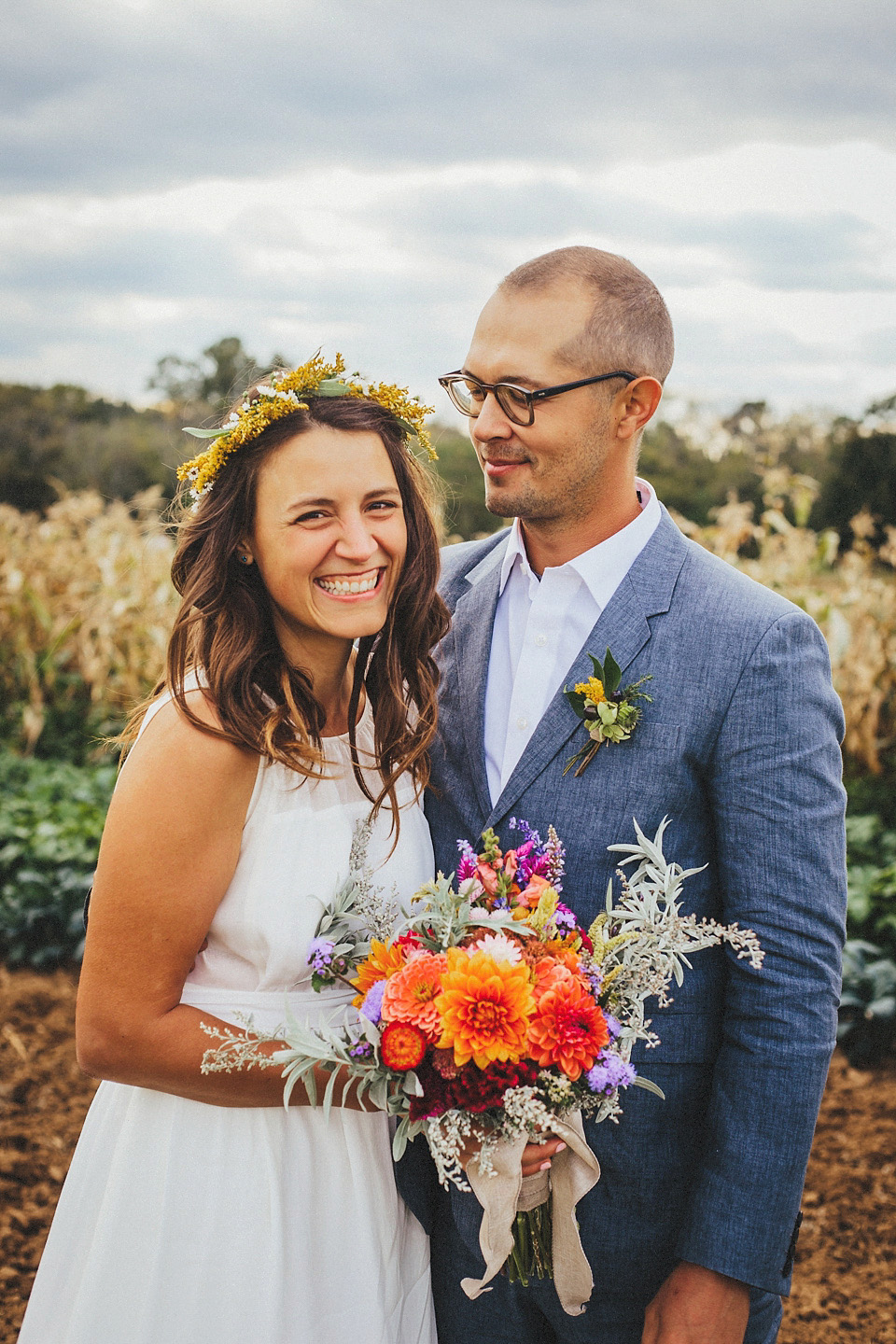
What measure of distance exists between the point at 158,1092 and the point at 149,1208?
0.72ft

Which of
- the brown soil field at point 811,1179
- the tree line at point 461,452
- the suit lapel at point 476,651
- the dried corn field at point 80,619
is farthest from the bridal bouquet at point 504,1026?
the tree line at point 461,452

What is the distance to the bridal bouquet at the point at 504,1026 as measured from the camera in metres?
1.61

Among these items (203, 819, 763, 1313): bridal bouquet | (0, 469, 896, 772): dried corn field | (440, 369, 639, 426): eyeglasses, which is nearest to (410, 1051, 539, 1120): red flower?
(203, 819, 763, 1313): bridal bouquet

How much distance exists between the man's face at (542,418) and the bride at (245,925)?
11.4 inches

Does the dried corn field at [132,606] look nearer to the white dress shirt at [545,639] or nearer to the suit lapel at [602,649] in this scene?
the white dress shirt at [545,639]

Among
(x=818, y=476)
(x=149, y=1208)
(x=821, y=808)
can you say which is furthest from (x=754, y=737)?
(x=818, y=476)

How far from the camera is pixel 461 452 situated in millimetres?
15383

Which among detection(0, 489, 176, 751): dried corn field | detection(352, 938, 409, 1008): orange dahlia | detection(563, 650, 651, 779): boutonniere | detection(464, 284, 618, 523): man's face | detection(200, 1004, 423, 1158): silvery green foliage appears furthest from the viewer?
detection(0, 489, 176, 751): dried corn field

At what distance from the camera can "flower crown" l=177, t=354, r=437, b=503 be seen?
7.23 ft

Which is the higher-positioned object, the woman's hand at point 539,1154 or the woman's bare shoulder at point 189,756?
the woman's bare shoulder at point 189,756

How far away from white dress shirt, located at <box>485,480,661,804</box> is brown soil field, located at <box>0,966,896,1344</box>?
2354 mm

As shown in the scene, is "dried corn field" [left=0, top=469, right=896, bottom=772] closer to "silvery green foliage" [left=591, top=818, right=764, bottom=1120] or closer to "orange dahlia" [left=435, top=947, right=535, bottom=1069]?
"silvery green foliage" [left=591, top=818, right=764, bottom=1120]

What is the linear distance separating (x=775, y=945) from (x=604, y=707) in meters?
0.58

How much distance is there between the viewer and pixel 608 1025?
1700 millimetres
